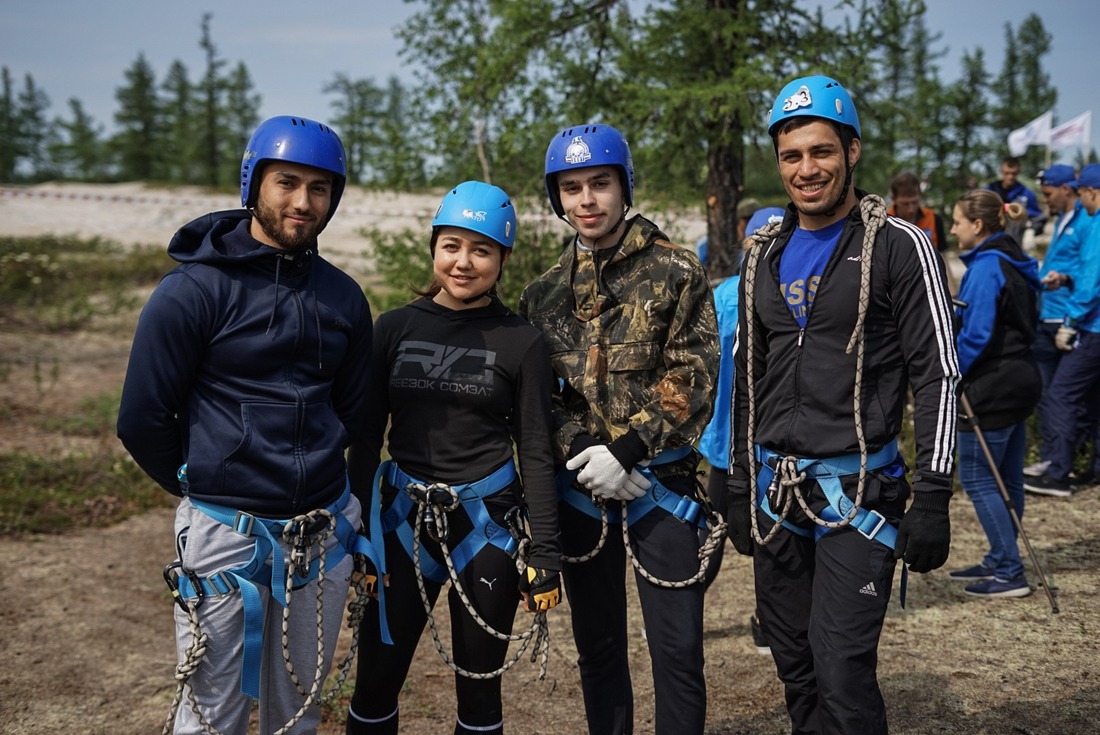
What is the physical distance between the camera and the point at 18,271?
61.9 ft

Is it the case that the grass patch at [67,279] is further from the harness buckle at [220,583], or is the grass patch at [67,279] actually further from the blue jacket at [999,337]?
the blue jacket at [999,337]

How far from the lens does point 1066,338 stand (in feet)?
26.1

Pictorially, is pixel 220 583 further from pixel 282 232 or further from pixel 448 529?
pixel 282 232

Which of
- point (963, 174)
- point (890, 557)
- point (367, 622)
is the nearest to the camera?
point (890, 557)

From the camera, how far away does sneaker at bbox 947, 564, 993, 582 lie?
6246mm

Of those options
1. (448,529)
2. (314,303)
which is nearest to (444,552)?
(448,529)

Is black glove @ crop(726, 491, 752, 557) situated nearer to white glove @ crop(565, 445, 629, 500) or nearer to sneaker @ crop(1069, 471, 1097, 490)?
white glove @ crop(565, 445, 629, 500)

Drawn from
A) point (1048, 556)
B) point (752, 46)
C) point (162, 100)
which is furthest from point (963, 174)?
point (162, 100)

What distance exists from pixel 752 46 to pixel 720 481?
6.21 m

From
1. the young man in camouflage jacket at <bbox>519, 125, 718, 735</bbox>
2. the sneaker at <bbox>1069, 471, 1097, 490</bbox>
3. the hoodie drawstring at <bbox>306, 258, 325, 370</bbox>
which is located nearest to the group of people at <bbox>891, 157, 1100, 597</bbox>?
the sneaker at <bbox>1069, 471, 1097, 490</bbox>

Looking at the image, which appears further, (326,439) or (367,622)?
(367,622)

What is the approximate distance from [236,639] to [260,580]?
215 mm

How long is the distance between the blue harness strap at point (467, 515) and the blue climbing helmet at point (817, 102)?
179 centimetres

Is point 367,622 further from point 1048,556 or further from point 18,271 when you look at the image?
point 18,271
